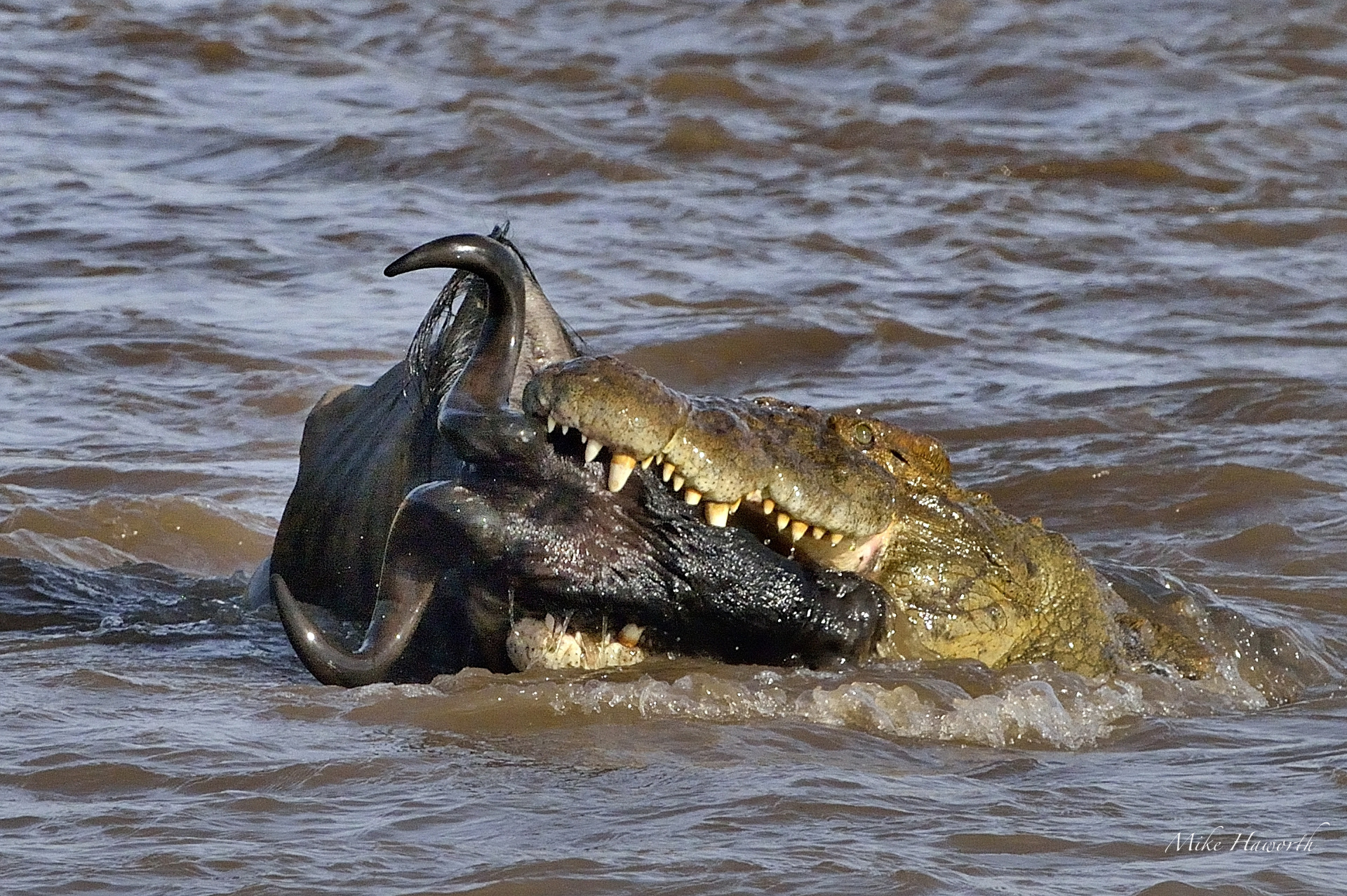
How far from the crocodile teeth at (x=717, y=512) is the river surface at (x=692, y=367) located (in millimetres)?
345

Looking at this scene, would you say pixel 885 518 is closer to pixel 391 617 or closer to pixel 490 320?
pixel 490 320

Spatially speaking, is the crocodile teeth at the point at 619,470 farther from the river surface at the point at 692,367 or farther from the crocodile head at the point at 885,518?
the river surface at the point at 692,367

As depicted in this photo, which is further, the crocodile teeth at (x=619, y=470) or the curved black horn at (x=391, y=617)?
the curved black horn at (x=391, y=617)

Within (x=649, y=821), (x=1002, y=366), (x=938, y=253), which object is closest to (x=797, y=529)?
(x=649, y=821)

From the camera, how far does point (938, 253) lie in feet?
30.3

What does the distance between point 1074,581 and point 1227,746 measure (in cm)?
53

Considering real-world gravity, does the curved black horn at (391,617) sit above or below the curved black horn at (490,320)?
below

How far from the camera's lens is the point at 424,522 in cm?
362
